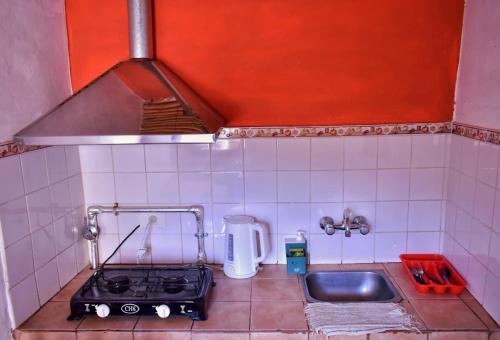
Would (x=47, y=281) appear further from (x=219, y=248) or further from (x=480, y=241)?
(x=480, y=241)

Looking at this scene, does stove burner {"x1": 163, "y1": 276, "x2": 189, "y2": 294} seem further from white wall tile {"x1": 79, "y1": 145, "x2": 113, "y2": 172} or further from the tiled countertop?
white wall tile {"x1": 79, "y1": 145, "x2": 113, "y2": 172}

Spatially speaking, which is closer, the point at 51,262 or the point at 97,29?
the point at 51,262

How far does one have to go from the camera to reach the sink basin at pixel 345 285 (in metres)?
1.78

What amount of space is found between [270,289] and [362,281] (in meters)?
0.44

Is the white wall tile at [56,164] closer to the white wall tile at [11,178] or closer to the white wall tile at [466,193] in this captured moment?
the white wall tile at [11,178]

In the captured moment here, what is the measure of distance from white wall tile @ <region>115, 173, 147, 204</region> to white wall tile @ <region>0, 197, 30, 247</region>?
0.46 m

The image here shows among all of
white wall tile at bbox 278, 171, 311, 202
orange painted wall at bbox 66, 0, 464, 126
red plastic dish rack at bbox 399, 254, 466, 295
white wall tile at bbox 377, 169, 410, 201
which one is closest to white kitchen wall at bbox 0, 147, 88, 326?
orange painted wall at bbox 66, 0, 464, 126

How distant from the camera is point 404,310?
4.94ft

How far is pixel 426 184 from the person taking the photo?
5.94ft

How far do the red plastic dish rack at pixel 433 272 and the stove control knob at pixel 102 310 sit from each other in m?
1.21

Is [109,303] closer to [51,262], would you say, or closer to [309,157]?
[51,262]

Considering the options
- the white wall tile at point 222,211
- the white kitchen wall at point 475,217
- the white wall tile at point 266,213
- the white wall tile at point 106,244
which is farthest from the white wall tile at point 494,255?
the white wall tile at point 106,244

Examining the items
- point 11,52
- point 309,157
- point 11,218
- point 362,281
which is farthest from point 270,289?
point 11,52

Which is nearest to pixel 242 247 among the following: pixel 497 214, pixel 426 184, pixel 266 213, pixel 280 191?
pixel 266 213
